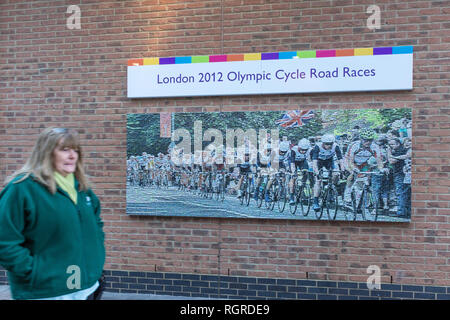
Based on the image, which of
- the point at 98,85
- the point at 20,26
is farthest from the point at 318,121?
the point at 20,26

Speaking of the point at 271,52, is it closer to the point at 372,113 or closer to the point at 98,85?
the point at 372,113

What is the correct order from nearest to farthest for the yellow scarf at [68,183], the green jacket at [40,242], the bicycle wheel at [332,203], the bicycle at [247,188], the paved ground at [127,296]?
1. the green jacket at [40,242]
2. the yellow scarf at [68,183]
3. the bicycle wheel at [332,203]
4. the bicycle at [247,188]
5. the paved ground at [127,296]

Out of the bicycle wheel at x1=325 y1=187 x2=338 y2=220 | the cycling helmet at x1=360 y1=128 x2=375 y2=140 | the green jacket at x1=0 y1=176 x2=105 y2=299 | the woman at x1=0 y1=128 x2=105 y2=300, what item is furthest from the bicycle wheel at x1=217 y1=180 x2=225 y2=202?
the green jacket at x1=0 y1=176 x2=105 y2=299

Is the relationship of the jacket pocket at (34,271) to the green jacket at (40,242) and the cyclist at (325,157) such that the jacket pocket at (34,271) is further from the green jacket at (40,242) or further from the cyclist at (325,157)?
the cyclist at (325,157)

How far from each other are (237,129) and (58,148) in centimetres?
313

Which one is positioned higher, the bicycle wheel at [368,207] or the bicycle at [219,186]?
the bicycle at [219,186]

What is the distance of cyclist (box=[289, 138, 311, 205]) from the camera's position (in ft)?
18.0

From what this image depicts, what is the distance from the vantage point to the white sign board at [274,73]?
17.5 feet

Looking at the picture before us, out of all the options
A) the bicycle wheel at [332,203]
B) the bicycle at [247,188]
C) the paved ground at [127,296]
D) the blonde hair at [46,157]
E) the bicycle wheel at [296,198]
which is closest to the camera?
the blonde hair at [46,157]

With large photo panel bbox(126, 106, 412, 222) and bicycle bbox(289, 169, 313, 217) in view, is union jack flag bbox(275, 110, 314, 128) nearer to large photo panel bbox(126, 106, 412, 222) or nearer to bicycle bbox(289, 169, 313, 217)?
large photo panel bbox(126, 106, 412, 222)

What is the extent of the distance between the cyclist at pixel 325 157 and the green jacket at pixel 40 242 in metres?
3.30

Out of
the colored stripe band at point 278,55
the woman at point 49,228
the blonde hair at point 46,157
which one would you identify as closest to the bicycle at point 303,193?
the colored stripe band at point 278,55

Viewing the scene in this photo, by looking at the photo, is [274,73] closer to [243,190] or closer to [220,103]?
[220,103]

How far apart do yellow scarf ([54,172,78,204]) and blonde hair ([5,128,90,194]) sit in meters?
0.05
